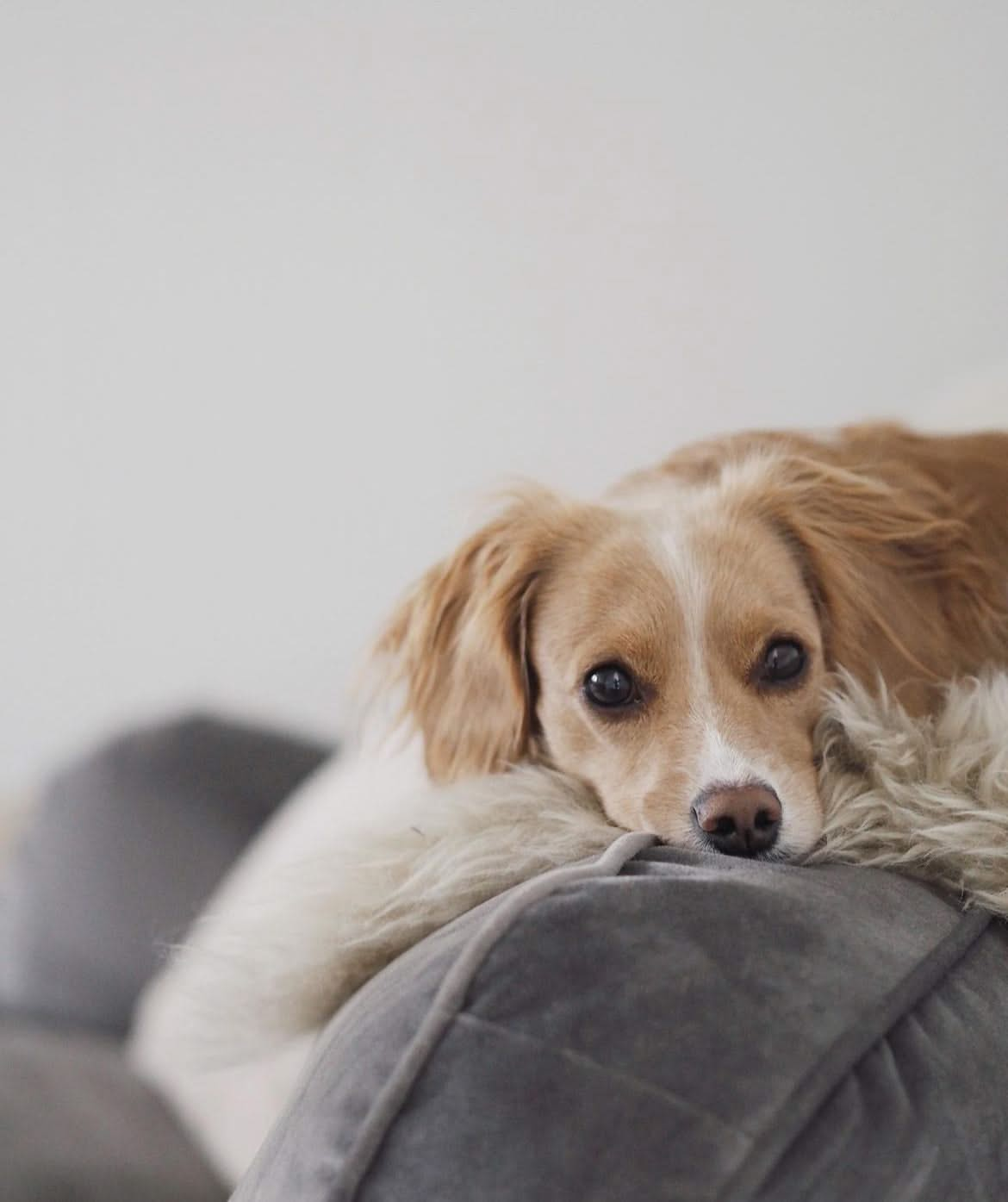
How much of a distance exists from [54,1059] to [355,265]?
4.77ft

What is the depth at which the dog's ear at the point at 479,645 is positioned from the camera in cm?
123

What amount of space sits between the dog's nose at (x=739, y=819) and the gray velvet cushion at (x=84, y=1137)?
0.97 metres

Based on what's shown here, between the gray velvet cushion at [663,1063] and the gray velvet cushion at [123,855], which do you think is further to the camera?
the gray velvet cushion at [123,855]

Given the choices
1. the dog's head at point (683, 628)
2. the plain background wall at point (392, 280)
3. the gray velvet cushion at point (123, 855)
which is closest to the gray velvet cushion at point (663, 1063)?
the dog's head at point (683, 628)

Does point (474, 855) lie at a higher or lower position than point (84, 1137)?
higher

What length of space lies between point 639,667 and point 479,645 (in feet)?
0.52

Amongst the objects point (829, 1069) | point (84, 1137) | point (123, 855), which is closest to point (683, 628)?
point (829, 1069)

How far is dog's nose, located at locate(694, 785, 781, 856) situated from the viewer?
3.31 ft

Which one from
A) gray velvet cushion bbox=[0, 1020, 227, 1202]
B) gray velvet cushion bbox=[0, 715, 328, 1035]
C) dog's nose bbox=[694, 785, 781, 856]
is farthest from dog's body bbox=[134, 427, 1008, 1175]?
gray velvet cushion bbox=[0, 715, 328, 1035]

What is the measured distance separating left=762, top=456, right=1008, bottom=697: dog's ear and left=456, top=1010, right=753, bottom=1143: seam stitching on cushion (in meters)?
0.54

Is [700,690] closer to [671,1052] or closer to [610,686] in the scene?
[610,686]

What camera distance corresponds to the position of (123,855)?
2.31m

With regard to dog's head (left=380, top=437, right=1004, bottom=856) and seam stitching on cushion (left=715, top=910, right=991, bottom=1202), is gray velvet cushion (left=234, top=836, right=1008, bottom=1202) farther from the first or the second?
dog's head (left=380, top=437, right=1004, bottom=856)

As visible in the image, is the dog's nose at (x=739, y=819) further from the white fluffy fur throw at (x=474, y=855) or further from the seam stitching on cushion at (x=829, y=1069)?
the seam stitching on cushion at (x=829, y=1069)
